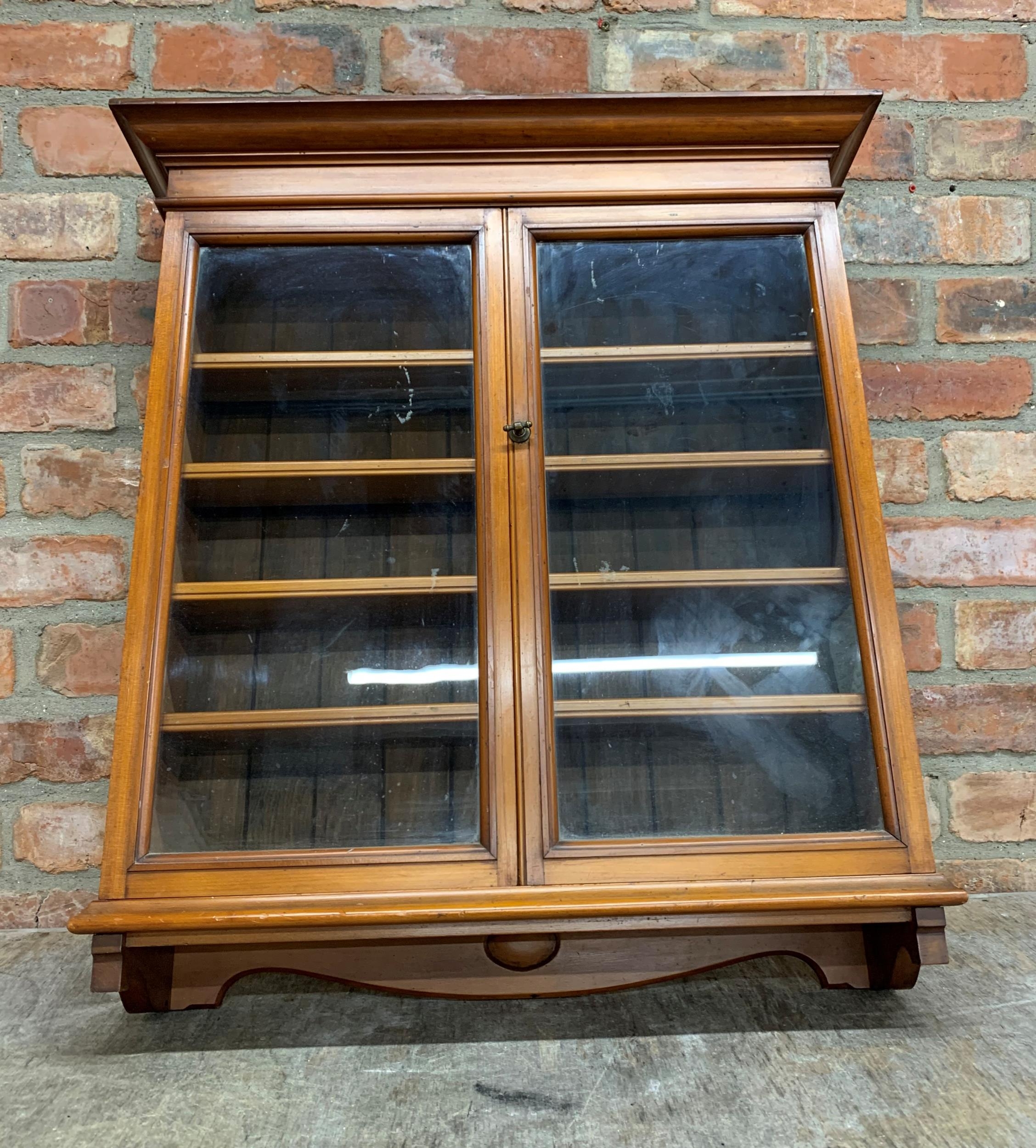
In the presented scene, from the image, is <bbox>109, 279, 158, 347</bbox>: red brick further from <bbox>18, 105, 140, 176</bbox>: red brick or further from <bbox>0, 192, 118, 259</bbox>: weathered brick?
<bbox>18, 105, 140, 176</bbox>: red brick

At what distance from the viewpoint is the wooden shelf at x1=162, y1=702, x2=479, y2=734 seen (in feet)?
3.47

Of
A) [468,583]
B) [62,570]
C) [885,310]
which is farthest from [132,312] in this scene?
[885,310]

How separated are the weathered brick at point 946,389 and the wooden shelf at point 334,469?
0.73 metres

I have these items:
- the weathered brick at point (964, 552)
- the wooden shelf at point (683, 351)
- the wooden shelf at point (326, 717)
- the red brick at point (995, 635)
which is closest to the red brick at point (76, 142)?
the wooden shelf at point (683, 351)

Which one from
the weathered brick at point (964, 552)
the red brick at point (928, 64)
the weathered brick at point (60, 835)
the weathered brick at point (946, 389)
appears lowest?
the weathered brick at point (60, 835)

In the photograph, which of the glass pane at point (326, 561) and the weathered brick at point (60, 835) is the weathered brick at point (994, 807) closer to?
the glass pane at point (326, 561)

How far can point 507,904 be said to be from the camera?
0.96 metres

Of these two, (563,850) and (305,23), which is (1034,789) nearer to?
(563,850)

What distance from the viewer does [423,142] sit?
3.85ft

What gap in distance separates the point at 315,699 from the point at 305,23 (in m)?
1.14

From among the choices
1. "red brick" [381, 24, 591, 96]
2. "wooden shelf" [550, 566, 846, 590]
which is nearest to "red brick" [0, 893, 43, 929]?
"wooden shelf" [550, 566, 846, 590]

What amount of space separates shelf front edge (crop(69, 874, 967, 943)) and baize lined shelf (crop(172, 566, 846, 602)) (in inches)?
13.5

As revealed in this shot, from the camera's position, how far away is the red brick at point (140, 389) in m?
1.41

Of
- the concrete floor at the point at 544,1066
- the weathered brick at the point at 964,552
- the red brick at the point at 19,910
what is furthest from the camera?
the weathered brick at the point at 964,552
